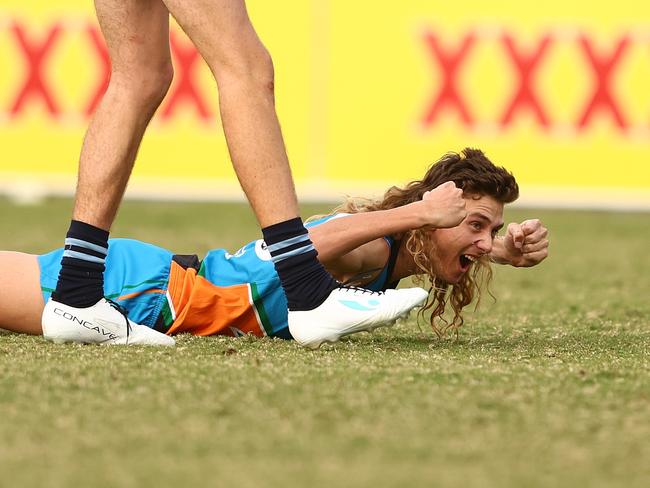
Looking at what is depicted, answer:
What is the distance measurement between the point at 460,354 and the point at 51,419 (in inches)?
40.2

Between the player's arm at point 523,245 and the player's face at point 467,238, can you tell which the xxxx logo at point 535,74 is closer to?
the player's arm at point 523,245

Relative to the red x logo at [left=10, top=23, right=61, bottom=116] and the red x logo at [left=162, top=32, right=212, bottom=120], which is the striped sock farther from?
the red x logo at [left=10, top=23, right=61, bottom=116]

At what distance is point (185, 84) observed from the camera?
829 cm

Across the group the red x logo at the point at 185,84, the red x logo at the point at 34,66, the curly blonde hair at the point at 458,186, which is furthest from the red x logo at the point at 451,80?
the curly blonde hair at the point at 458,186

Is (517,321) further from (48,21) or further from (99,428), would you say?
(48,21)

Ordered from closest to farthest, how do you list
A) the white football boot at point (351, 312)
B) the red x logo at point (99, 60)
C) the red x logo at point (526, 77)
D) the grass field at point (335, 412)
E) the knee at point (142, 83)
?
the grass field at point (335, 412) < the white football boot at point (351, 312) < the knee at point (142, 83) < the red x logo at point (526, 77) < the red x logo at point (99, 60)

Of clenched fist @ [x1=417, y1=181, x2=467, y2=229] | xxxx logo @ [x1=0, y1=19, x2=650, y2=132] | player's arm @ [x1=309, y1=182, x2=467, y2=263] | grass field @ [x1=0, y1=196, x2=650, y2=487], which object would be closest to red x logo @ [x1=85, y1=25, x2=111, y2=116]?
xxxx logo @ [x1=0, y1=19, x2=650, y2=132]

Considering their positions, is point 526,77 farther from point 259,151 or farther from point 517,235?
point 259,151

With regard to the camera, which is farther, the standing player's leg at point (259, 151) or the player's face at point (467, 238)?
the player's face at point (467, 238)

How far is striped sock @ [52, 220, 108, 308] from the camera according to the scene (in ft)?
8.36

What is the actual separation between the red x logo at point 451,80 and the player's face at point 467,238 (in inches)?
208

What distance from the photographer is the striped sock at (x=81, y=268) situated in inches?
100

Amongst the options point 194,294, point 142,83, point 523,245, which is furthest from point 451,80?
point 142,83

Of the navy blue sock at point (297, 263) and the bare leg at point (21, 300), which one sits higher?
the navy blue sock at point (297, 263)
